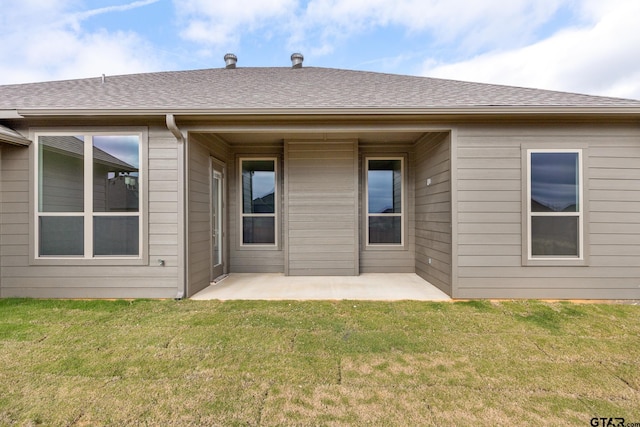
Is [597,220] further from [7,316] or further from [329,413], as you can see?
[7,316]

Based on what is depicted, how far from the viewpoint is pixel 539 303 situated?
385 cm

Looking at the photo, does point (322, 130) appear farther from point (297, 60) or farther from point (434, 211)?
point (297, 60)

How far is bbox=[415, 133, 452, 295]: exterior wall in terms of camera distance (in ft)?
13.9

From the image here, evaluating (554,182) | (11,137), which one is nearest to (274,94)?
(11,137)

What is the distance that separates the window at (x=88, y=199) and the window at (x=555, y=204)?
5.28 metres

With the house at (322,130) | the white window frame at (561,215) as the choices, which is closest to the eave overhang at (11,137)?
the house at (322,130)

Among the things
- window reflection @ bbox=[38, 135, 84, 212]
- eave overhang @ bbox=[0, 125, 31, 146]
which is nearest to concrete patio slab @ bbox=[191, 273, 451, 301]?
window reflection @ bbox=[38, 135, 84, 212]

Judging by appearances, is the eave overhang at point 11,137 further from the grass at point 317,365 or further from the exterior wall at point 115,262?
the grass at point 317,365

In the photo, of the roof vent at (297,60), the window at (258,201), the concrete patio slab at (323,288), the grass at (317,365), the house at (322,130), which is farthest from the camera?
the roof vent at (297,60)

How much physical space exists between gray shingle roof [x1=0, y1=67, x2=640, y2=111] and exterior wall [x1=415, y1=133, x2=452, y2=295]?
772 millimetres

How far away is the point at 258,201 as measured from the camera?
5.87m

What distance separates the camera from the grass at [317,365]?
5.89 ft

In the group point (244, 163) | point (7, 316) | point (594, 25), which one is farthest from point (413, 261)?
point (594, 25)

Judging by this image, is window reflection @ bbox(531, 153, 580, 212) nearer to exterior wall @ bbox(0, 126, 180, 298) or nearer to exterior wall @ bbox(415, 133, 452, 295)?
exterior wall @ bbox(415, 133, 452, 295)
